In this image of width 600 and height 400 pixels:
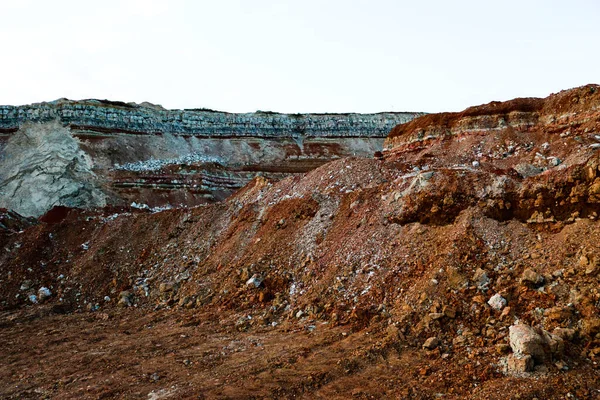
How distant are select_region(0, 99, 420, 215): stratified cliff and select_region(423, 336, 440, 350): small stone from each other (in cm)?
3035

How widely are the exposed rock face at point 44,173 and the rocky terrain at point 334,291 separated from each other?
58.1 ft

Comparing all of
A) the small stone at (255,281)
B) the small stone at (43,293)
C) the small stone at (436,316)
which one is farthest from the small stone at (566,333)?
the small stone at (43,293)

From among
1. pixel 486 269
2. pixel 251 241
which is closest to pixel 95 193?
pixel 251 241

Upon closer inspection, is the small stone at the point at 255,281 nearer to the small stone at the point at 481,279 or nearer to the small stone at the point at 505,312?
the small stone at the point at 481,279

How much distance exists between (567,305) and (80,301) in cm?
1388

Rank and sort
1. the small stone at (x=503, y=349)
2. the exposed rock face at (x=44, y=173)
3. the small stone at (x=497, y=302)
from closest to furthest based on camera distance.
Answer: the small stone at (x=503, y=349) → the small stone at (x=497, y=302) → the exposed rock face at (x=44, y=173)

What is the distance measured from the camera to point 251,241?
49.0 ft

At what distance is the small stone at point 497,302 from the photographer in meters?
8.59

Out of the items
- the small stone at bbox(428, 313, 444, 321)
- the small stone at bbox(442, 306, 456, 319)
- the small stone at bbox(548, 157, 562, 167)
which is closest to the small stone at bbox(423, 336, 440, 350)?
the small stone at bbox(428, 313, 444, 321)

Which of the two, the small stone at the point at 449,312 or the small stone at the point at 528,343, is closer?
the small stone at the point at 528,343

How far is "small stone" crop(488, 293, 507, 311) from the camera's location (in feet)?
28.2

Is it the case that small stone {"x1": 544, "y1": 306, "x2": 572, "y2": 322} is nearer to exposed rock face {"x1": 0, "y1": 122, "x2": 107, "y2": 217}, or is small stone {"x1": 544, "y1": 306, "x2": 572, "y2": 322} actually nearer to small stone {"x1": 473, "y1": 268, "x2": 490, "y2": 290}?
small stone {"x1": 473, "y1": 268, "x2": 490, "y2": 290}

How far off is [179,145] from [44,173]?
12.8m

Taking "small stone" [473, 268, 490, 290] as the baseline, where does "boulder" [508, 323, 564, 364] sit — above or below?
below
